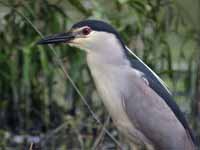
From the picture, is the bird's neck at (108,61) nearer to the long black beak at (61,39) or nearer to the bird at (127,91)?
the bird at (127,91)

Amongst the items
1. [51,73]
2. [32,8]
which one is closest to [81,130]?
[51,73]

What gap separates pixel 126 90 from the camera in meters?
5.88

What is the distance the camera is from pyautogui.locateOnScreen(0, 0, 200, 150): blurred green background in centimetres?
730

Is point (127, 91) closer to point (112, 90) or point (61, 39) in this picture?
point (112, 90)

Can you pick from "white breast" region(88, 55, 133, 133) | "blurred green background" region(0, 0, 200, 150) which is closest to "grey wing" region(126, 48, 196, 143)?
"white breast" region(88, 55, 133, 133)

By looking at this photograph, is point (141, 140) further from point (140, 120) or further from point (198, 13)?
point (198, 13)

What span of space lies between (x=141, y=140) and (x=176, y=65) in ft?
8.09

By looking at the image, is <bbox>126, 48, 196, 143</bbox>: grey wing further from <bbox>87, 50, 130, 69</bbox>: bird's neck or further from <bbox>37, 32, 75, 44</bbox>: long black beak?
<bbox>37, 32, 75, 44</bbox>: long black beak

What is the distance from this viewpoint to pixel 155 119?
5.95 meters

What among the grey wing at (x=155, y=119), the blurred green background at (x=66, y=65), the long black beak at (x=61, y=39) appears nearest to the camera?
the long black beak at (x=61, y=39)

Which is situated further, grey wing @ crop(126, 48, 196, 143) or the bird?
grey wing @ crop(126, 48, 196, 143)

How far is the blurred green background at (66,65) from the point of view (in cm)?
730

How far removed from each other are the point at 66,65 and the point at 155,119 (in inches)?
67.9

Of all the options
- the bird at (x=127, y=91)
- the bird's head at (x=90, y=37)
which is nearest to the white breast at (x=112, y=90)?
the bird at (x=127, y=91)
